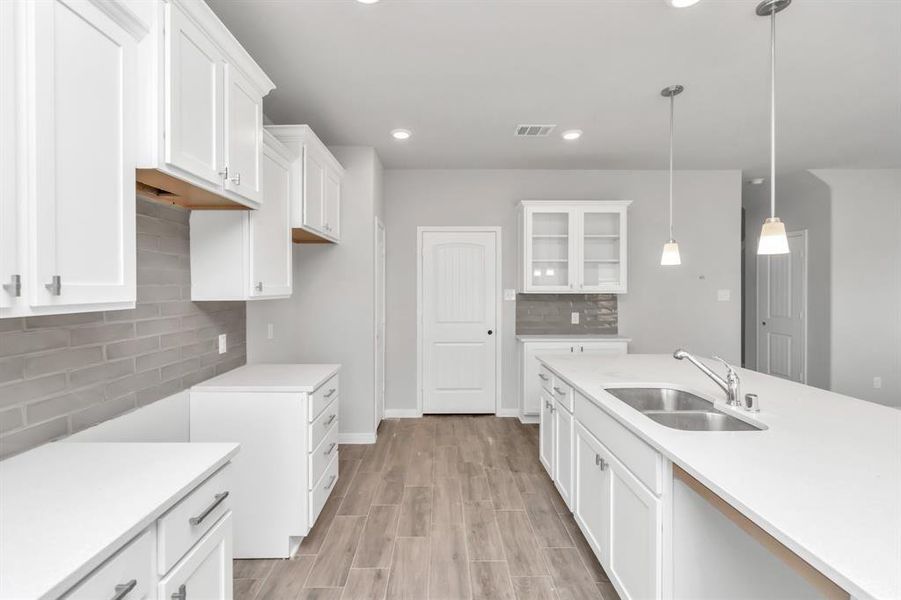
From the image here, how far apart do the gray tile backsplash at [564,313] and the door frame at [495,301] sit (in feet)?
0.72

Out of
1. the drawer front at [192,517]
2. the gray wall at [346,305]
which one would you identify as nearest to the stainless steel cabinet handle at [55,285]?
the drawer front at [192,517]

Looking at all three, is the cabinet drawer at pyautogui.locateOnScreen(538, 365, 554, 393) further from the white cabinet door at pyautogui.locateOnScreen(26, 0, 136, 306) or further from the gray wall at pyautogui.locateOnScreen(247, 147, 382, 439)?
the white cabinet door at pyautogui.locateOnScreen(26, 0, 136, 306)

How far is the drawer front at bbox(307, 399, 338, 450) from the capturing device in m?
2.26

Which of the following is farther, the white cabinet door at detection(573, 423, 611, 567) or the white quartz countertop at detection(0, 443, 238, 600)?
the white cabinet door at detection(573, 423, 611, 567)

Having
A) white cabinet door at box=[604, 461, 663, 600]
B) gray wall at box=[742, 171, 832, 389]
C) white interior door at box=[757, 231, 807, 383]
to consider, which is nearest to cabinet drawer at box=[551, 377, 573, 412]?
white cabinet door at box=[604, 461, 663, 600]

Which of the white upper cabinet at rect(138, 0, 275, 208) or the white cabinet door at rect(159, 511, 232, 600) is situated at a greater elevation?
the white upper cabinet at rect(138, 0, 275, 208)

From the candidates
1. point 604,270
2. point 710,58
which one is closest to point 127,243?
point 710,58

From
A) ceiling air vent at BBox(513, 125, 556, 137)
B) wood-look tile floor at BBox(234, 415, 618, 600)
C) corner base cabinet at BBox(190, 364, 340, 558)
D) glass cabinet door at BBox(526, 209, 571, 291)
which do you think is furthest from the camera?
glass cabinet door at BBox(526, 209, 571, 291)

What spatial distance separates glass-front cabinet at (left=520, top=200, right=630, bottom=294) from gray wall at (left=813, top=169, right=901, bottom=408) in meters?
2.55

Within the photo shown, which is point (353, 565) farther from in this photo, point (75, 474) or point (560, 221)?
point (560, 221)

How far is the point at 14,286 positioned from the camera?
37.4 inches

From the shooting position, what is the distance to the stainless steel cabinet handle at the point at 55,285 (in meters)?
1.03

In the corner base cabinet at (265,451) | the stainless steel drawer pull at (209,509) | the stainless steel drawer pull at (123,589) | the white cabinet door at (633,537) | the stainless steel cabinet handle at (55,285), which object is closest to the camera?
the stainless steel drawer pull at (123,589)

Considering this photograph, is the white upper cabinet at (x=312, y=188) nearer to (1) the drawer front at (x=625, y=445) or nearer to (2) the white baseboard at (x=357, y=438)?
(2) the white baseboard at (x=357, y=438)
